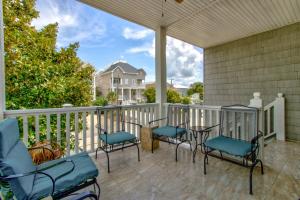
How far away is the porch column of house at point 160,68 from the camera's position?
3977 millimetres

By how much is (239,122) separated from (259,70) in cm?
283

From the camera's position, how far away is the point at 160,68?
3.97 metres

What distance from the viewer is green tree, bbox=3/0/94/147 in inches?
155

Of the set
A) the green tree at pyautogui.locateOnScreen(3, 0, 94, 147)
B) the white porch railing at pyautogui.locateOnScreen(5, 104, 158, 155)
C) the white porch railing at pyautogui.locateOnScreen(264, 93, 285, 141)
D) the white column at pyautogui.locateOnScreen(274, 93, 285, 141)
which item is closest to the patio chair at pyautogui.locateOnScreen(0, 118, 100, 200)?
the white porch railing at pyautogui.locateOnScreen(5, 104, 158, 155)

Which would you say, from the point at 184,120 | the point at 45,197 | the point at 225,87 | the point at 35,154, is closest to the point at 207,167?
the point at 184,120

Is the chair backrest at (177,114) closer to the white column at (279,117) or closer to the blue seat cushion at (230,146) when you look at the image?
the blue seat cushion at (230,146)

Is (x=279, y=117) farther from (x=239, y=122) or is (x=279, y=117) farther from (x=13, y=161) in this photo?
(x=13, y=161)

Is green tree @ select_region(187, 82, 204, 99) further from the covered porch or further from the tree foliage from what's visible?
the tree foliage

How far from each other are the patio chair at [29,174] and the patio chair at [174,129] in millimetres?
1629

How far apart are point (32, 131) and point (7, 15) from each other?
9.82ft

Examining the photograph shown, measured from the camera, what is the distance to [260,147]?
2625mm

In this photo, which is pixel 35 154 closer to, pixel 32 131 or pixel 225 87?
pixel 32 131

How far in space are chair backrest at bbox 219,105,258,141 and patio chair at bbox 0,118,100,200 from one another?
234 centimetres

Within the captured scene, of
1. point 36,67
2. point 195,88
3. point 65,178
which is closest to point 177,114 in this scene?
point 65,178
